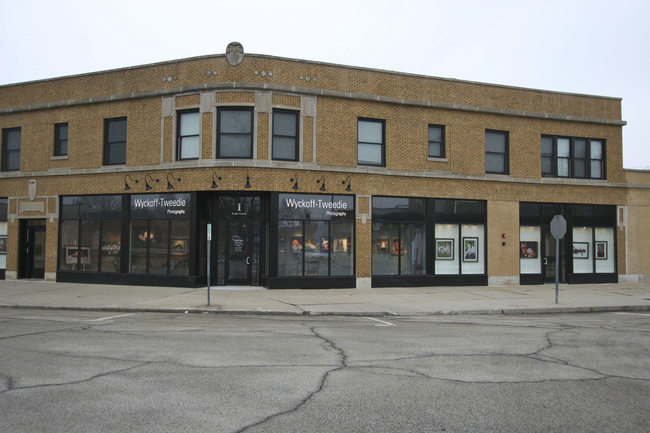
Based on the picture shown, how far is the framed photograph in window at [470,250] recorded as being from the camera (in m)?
21.0

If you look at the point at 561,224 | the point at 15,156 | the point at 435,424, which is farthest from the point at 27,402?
the point at 15,156

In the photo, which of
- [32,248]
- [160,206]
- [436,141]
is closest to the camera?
[160,206]

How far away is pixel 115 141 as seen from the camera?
2020cm

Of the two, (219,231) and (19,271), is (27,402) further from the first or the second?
(19,271)

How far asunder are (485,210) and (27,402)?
19.2 meters

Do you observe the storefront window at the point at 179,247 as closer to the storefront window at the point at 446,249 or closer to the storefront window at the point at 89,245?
the storefront window at the point at 89,245

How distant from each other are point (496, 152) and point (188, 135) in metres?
13.4

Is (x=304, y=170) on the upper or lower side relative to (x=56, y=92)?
lower

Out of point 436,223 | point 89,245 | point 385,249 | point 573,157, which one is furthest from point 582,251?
point 89,245

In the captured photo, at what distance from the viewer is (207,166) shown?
1830 cm

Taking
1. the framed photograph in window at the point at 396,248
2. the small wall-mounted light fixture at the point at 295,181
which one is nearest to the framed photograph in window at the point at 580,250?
the framed photograph in window at the point at 396,248

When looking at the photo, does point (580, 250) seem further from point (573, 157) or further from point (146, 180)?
point (146, 180)

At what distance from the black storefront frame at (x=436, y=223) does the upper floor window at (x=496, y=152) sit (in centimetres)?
175

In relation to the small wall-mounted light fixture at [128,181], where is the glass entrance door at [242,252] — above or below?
Answer: below
